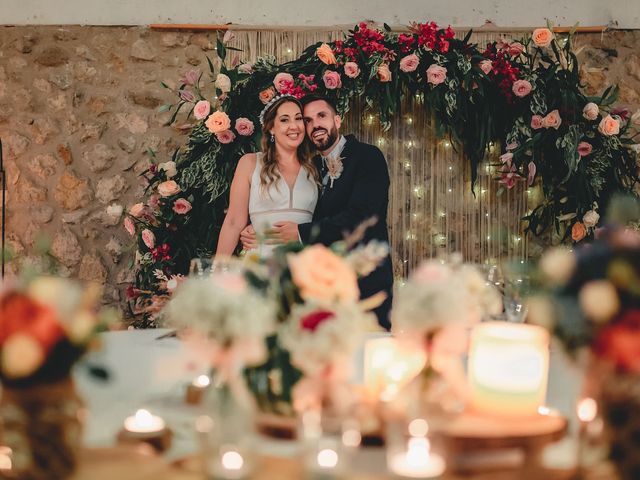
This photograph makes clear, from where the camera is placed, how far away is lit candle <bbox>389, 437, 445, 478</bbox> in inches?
30.6

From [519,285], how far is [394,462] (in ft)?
2.08

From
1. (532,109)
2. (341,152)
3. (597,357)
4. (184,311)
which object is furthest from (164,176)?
(597,357)

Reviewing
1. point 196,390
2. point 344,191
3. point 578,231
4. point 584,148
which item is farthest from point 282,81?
point 196,390

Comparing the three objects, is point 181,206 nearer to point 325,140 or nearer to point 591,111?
point 325,140

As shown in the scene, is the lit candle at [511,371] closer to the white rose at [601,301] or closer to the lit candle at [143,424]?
the white rose at [601,301]

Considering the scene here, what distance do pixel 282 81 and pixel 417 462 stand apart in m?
2.43

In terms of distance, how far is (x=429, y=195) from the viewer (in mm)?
3373

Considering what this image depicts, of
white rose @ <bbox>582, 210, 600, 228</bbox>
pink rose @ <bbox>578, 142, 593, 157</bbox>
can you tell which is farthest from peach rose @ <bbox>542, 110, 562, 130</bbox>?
white rose @ <bbox>582, 210, 600, 228</bbox>

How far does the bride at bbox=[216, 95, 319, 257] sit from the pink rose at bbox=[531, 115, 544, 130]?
111cm

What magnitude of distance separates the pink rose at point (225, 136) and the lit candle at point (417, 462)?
7.87 ft

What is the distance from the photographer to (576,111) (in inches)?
120

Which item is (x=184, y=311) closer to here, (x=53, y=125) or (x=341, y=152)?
(x=341, y=152)

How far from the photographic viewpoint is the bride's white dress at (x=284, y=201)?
2633 mm

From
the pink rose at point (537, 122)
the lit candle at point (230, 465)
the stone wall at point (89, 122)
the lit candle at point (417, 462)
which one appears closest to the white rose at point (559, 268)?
the lit candle at point (417, 462)
